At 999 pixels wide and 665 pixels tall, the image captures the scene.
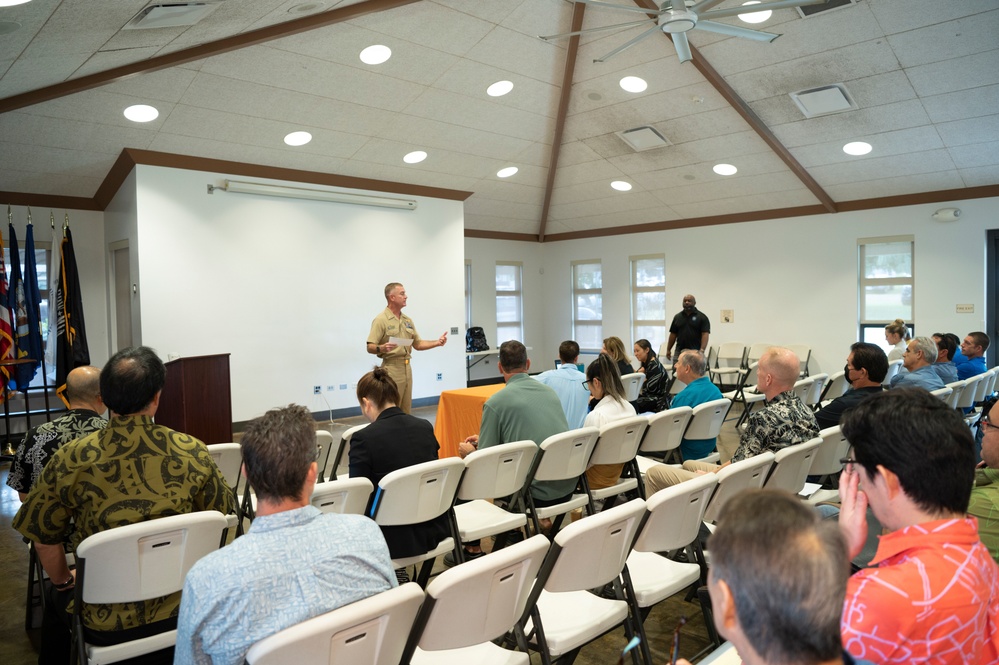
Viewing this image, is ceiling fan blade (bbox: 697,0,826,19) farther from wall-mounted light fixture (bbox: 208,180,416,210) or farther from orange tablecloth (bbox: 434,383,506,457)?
wall-mounted light fixture (bbox: 208,180,416,210)

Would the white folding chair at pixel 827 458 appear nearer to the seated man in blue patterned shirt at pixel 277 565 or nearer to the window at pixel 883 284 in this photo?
the seated man in blue patterned shirt at pixel 277 565

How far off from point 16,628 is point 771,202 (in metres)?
10.2

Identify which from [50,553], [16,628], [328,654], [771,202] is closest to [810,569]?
[328,654]

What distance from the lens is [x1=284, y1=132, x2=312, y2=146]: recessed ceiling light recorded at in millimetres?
7457

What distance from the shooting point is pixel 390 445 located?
10.1ft

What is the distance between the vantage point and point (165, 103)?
20.7ft

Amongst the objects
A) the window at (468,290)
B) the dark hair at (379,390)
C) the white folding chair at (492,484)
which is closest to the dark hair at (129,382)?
the dark hair at (379,390)

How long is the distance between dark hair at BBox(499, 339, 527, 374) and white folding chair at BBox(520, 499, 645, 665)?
1.86 meters

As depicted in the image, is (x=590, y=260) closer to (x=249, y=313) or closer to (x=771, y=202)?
(x=771, y=202)

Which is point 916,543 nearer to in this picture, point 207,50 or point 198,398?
point 198,398

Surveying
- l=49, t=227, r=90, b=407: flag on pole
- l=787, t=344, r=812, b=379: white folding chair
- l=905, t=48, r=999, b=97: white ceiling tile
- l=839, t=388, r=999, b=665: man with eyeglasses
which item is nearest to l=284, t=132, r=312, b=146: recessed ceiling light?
l=49, t=227, r=90, b=407: flag on pole

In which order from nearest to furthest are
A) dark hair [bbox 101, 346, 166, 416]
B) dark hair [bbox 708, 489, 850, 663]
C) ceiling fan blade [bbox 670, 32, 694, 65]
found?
dark hair [bbox 708, 489, 850, 663], dark hair [bbox 101, 346, 166, 416], ceiling fan blade [bbox 670, 32, 694, 65]

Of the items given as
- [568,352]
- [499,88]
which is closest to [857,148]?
[499,88]

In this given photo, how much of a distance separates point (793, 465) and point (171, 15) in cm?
474
